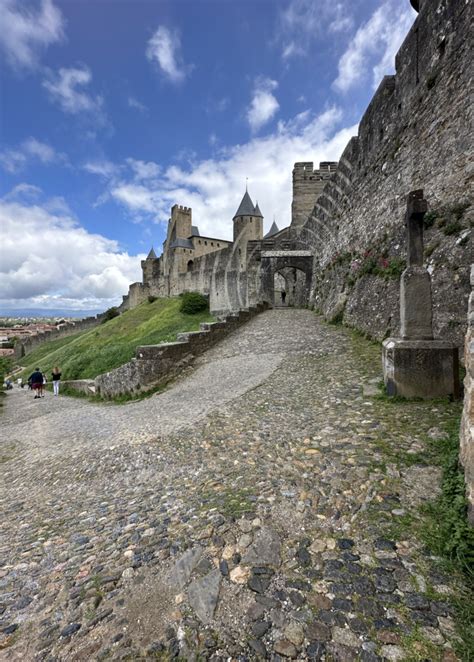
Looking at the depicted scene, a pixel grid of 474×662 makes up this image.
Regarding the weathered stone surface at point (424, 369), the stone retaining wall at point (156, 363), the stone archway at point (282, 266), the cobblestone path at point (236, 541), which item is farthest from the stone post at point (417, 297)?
the stone archway at point (282, 266)

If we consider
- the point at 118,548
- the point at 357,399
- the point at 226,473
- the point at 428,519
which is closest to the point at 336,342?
the point at 357,399

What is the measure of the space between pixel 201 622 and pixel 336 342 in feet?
24.7

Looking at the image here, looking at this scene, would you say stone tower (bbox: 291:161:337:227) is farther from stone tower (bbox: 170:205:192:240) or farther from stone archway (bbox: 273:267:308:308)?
stone tower (bbox: 170:205:192:240)

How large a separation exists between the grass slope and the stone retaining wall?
6.27 meters

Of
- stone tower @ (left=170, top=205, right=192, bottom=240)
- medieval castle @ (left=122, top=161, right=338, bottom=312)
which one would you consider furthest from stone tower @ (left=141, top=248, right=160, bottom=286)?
stone tower @ (left=170, top=205, right=192, bottom=240)

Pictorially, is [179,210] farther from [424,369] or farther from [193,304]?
[424,369]

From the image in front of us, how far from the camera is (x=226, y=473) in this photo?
338 centimetres

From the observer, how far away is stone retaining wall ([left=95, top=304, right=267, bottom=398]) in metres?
9.05

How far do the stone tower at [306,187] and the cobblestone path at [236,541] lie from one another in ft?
72.5

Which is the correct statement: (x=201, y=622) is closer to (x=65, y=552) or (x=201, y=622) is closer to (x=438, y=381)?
(x=65, y=552)

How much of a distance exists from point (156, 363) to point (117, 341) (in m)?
20.1

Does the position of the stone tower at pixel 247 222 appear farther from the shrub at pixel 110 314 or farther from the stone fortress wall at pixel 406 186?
the stone fortress wall at pixel 406 186

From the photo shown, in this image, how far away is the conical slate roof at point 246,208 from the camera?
46812 millimetres

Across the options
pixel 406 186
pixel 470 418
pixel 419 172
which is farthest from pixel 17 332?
pixel 470 418
